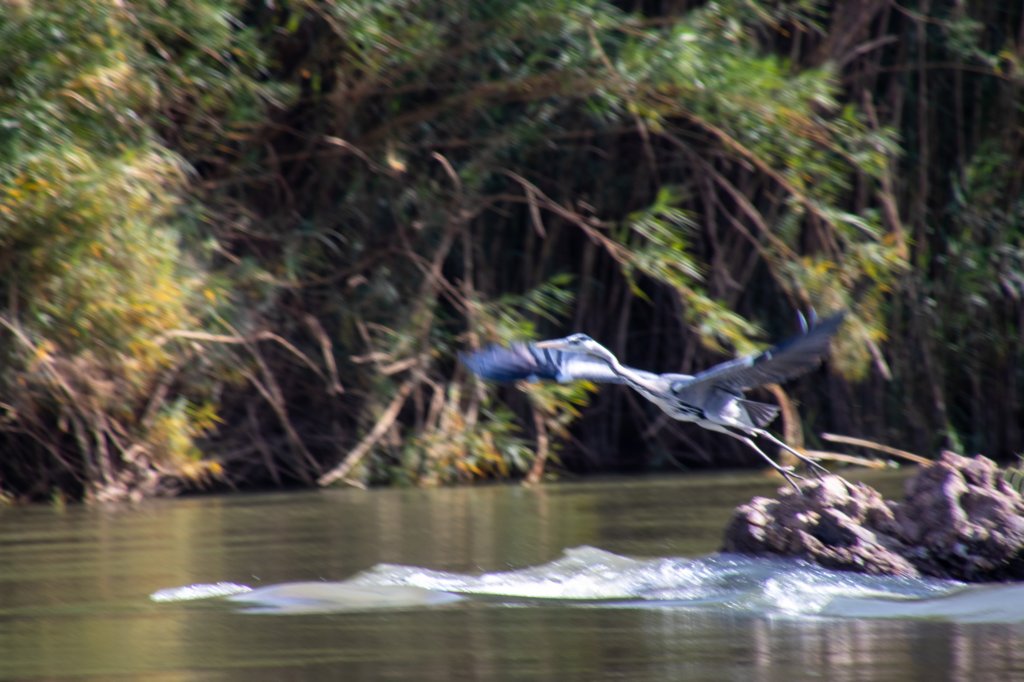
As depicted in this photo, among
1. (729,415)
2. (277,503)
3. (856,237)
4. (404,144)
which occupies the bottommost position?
(277,503)

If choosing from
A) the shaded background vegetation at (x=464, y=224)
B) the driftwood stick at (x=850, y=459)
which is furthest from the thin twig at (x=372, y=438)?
the driftwood stick at (x=850, y=459)

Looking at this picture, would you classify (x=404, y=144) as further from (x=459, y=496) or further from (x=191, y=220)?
(x=459, y=496)

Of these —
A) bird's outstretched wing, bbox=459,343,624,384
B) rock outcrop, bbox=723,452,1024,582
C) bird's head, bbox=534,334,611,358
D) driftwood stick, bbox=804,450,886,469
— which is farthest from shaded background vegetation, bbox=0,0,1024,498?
rock outcrop, bbox=723,452,1024,582

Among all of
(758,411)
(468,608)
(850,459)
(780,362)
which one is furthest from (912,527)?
(850,459)

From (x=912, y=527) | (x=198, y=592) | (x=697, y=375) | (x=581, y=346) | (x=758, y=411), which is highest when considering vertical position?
(x=581, y=346)

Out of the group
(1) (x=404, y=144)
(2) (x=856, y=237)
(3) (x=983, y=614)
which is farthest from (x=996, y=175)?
(3) (x=983, y=614)

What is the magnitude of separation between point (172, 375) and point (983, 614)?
667 centimetres

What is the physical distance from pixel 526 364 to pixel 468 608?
1089mm

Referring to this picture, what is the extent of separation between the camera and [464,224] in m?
11.5

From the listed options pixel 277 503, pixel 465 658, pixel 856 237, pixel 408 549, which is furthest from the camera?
pixel 856 237

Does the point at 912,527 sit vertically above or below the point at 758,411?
below

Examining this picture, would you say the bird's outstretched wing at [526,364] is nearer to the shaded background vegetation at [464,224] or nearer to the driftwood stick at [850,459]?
the shaded background vegetation at [464,224]

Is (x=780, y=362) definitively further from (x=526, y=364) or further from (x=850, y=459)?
(x=850, y=459)

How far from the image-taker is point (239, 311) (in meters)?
10.6
